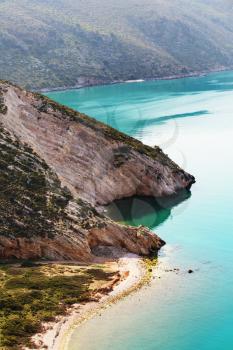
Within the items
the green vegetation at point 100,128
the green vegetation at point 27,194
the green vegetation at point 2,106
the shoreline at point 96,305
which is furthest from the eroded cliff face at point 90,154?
the shoreline at point 96,305

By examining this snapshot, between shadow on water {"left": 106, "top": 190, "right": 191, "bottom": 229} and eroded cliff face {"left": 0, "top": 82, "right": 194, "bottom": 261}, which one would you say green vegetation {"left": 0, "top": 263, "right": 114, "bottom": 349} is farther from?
shadow on water {"left": 106, "top": 190, "right": 191, "bottom": 229}

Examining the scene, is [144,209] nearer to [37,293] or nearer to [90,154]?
[90,154]

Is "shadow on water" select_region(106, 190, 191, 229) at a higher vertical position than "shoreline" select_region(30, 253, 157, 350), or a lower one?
higher

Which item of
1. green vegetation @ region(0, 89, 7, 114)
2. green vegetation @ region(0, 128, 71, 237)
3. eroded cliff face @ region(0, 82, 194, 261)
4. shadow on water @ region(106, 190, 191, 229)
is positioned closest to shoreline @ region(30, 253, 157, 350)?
eroded cliff face @ region(0, 82, 194, 261)

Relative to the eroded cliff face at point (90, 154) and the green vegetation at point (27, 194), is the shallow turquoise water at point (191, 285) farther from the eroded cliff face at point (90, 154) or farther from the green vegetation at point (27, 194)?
the green vegetation at point (27, 194)

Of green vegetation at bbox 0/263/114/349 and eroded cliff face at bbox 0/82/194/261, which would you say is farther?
eroded cliff face at bbox 0/82/194/261

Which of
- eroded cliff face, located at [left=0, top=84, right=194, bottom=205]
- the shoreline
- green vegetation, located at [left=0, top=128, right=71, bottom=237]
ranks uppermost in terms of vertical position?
eroded cliff face, located at [left=0, top=84, right=194, bottom=205]

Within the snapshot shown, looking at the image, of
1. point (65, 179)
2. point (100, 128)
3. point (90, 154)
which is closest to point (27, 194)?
point (65, 179)
